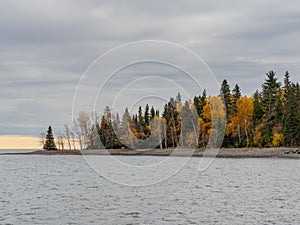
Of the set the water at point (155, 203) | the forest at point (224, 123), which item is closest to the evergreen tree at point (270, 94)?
the forest at point (224, 123)

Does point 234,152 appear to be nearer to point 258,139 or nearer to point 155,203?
point 258,139

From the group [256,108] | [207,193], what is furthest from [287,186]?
[256,108]

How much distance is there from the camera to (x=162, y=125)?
14825 cm

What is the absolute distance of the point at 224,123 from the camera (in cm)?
13162

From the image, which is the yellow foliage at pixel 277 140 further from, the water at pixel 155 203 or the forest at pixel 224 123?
the water at pixel 155 203

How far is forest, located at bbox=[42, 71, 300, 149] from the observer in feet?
411

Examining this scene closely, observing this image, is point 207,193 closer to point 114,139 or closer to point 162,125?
point 162,125

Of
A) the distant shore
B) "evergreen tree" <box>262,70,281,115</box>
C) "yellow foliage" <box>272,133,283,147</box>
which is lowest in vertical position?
the distant shore

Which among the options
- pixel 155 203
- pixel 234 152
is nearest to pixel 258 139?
pixel 234 152

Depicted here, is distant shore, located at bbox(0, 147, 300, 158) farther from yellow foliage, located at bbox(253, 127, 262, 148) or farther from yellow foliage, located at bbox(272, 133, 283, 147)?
yellow foliage, located at bbox(272, 133, 283, 147)

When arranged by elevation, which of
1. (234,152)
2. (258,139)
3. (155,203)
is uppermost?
(258,139)

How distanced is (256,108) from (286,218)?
359 feet

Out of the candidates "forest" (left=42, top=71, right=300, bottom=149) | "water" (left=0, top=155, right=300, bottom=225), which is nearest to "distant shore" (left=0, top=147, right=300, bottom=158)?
"forest" (left=42, top=71, right=300, bottom=149)

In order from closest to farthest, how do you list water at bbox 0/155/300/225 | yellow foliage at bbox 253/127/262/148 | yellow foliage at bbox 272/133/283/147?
water at bbox 0/155/300/225
yellow foliage at bbox 272/133/283/147
yellow foliage at bbox 253/127/262/148
